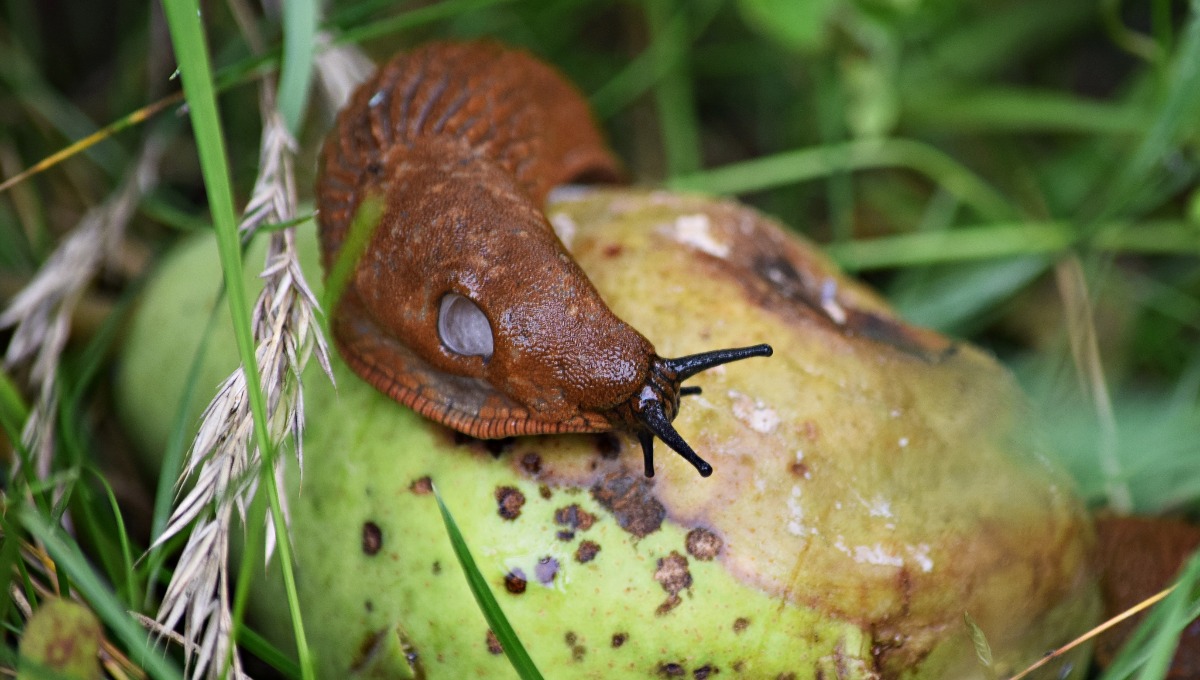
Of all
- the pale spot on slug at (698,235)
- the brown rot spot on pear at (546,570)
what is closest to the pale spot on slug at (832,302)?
the pale spot on slug at (698,235)

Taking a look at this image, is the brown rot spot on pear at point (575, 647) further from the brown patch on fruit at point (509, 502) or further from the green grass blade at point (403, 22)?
the green grass blade at point (403, 22)

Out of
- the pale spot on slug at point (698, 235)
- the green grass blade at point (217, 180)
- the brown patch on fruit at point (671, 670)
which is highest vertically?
the green grass blade at point (217, 180)

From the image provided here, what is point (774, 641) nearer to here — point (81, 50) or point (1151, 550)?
point (1151, 550)

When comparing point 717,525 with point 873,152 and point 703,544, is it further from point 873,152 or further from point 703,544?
point 873,152

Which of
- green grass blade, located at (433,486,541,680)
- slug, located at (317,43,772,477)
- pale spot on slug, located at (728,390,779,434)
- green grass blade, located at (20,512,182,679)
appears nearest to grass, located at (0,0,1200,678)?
slug, located at (317,43,772,477)

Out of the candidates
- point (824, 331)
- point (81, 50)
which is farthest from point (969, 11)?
point (81, 50)

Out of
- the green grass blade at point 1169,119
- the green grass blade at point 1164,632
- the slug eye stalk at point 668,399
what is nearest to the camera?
the green grass blade at point 1164,632

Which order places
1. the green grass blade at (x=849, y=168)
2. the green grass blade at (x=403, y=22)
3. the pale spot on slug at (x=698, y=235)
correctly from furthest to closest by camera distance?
the green grass blade at (x=849, y=168) → the green grass blade at (x=403, y=22) → the pale spot on slug at (x=698, y=235)

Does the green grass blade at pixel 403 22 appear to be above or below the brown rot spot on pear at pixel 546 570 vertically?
above
